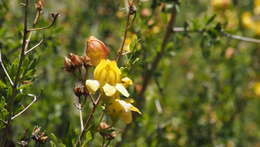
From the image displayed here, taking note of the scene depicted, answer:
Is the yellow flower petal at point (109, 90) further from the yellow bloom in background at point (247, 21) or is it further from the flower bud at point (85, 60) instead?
the yellow bloom in background at point (247, 21)

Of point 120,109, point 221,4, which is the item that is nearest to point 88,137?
point 120,109

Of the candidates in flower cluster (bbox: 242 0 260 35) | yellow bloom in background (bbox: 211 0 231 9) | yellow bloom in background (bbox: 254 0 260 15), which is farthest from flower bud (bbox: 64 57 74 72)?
yellow bloom in background (bbox: 254 0 260 15)

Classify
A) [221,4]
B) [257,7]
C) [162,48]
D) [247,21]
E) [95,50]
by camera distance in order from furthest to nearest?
1. [257,7]
2. [247,21]
3. [221,4]
4. [162,48]
5. [95,50]

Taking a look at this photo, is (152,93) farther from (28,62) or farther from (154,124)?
(28,62)

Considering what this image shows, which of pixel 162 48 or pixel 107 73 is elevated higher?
pixel 107 73

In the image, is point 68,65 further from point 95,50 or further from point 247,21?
point 247,21

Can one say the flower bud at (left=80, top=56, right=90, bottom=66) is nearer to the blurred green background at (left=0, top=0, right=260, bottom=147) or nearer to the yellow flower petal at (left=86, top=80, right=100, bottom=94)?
the yellow flower petal at (left=86, top=80, right=100, bottom=94)

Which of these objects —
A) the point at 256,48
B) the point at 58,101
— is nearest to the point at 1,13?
the point at 58,101
